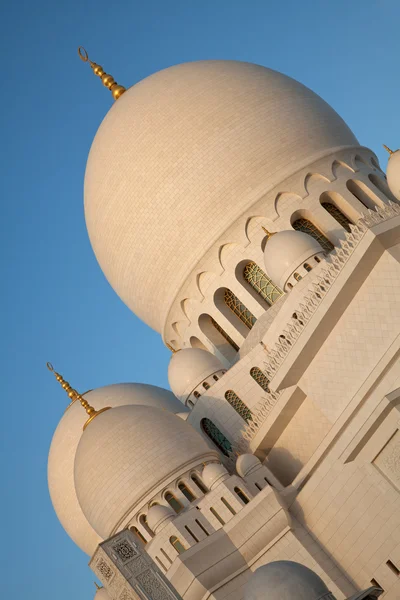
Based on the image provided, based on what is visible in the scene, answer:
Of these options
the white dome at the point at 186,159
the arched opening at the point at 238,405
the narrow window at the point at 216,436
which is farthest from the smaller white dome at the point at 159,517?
the white dome at the point at 186,159

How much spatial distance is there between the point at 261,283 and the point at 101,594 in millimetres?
8306

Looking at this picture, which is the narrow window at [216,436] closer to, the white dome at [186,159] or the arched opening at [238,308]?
the arched opening at [238,308]

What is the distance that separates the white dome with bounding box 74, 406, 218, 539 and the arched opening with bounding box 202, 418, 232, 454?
1.84 metres

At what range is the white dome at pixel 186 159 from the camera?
65.1 ft

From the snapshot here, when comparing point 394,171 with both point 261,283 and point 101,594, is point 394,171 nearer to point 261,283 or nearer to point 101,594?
point 261,283

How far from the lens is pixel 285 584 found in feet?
31.4

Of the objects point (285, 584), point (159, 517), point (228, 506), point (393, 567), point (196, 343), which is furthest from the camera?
point (196, 343)

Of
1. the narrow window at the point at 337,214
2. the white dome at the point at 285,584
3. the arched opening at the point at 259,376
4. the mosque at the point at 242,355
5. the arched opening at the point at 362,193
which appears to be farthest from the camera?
the arched opening at the point at 362,193

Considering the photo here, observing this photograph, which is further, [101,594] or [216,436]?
[101,594]

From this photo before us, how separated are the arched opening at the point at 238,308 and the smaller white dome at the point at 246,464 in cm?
446

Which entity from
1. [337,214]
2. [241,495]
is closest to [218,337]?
[337,214]

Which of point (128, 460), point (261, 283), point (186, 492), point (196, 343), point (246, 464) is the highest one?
point (196, 343)

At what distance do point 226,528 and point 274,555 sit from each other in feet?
3.16

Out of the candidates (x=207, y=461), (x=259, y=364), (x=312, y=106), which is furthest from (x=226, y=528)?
(x=312, y=106)
